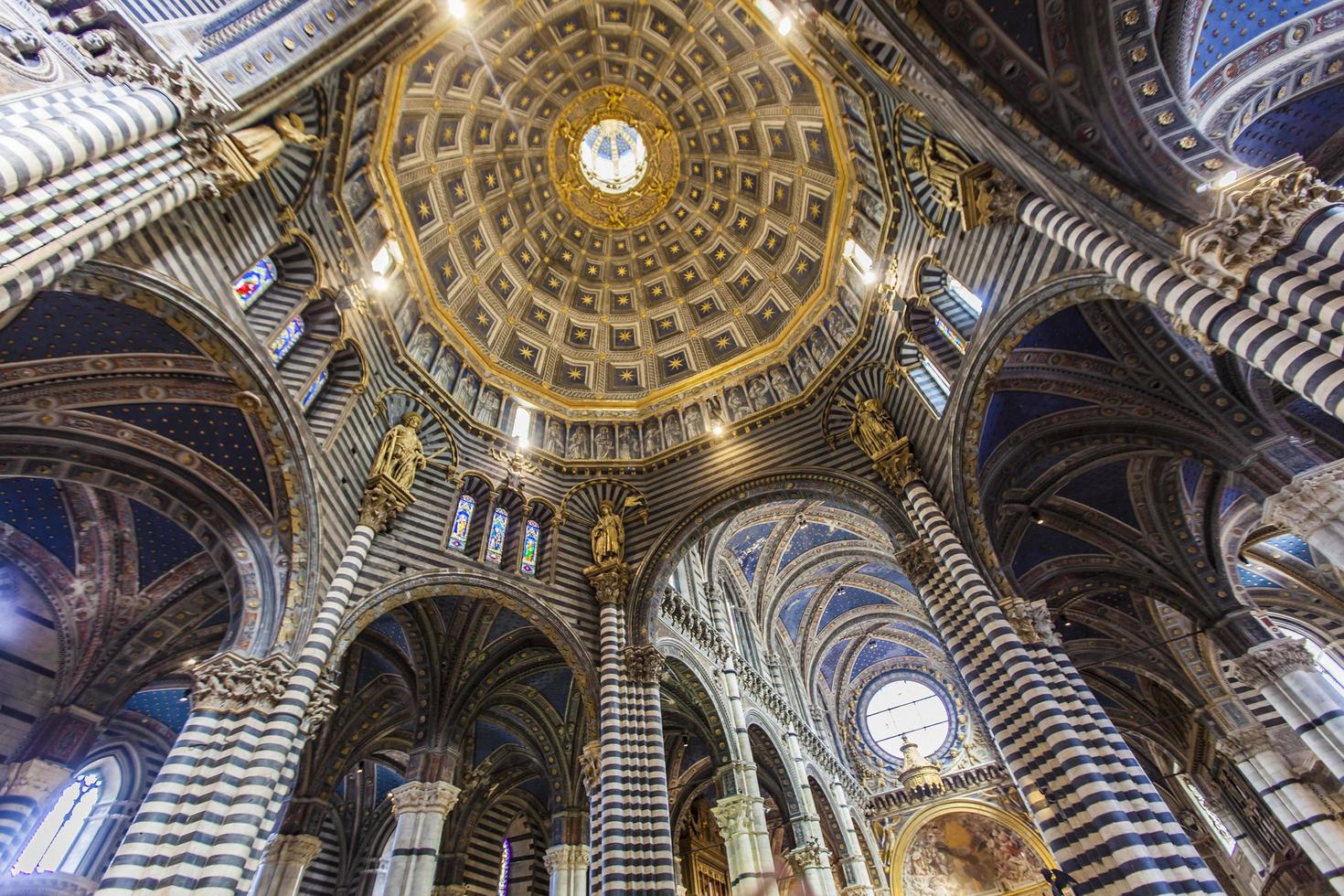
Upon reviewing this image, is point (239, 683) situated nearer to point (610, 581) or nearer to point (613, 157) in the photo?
point (610, 581)

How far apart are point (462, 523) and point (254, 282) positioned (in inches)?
266

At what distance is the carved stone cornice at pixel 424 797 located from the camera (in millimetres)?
13742

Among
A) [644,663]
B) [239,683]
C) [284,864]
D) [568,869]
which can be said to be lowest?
[568,869]

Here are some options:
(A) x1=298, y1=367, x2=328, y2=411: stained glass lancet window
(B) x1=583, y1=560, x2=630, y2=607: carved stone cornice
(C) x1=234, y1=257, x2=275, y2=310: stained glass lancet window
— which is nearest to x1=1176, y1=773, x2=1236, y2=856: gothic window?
(B) x1=583, y1=560, x2=630, y2=607: carved stone cornice

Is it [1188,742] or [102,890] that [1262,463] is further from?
[102,890]

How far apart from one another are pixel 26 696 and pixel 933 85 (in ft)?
71.0

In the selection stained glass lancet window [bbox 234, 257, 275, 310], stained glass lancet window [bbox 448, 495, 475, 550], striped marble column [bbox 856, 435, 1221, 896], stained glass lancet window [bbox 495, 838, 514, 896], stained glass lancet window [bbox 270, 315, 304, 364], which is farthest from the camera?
stained glass lancet window [bbox 495, 838, 514, 896]

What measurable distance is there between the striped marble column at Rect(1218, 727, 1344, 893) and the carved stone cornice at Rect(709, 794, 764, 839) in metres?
11.3

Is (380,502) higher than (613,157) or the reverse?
the reverse

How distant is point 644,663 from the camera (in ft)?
46.4

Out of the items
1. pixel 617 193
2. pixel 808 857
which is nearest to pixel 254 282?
pixel 617 193

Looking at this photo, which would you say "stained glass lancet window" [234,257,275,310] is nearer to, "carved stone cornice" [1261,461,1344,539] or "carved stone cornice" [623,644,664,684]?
"carved stone cornice" [623,644,664,684]

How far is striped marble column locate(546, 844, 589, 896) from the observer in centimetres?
1577

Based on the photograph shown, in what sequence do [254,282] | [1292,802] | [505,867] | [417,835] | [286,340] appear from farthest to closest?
[505,867], [1292,802], [417,835], [286,340], [254,282]
